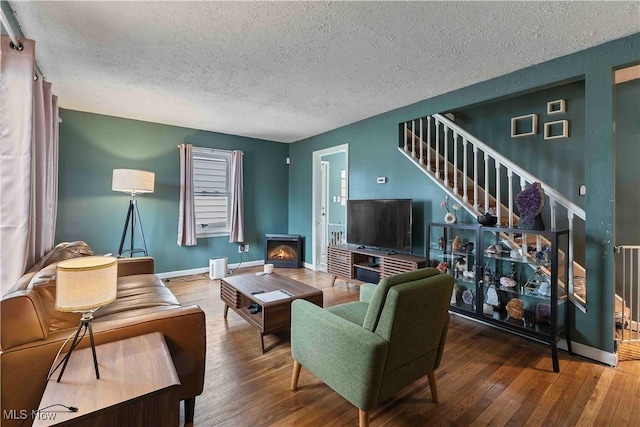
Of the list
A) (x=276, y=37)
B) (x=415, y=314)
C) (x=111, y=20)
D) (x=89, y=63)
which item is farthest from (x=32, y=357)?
(x=89, y=63)

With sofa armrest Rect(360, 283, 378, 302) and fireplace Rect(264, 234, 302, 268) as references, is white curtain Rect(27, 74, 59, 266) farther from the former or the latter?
fireplace Rect(264, 234, 302, 268)

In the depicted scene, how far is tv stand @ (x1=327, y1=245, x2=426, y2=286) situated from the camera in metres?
3.54

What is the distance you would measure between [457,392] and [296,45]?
2.76m

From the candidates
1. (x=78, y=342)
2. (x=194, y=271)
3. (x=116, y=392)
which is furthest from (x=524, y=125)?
(x=194, y=271)

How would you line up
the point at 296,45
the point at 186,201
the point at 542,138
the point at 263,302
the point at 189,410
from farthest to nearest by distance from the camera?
1. the point at 186,201
2. the point at 542,138
3. the point at 263,302
4. the point at 296,45
5. the point at 189,410

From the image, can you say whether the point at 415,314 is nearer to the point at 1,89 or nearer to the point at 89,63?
the point at 1,89

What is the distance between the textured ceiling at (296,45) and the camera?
6.12ft

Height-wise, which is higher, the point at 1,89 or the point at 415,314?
the point at 1,89

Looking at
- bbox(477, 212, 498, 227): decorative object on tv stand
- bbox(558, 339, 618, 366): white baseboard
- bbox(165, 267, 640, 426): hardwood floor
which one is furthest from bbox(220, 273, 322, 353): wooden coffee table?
bbox(558, 339, 618, 366): white baseboard

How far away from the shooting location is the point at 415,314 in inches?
59.0

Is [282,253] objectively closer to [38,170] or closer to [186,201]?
[186,201]

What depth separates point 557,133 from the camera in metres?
3.19

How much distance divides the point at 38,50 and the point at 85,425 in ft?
9.48

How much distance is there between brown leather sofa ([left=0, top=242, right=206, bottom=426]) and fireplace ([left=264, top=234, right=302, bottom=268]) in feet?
11.4
